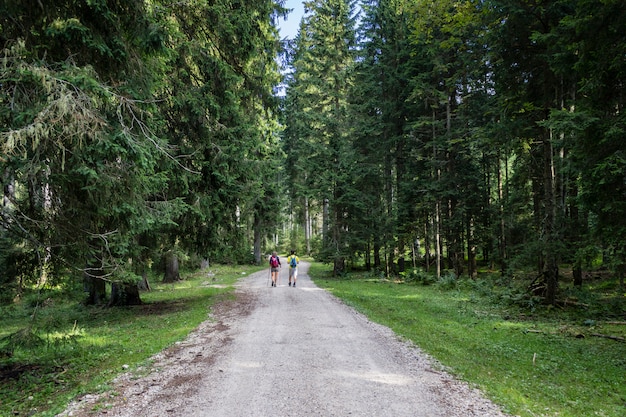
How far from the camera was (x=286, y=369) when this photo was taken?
5.43m

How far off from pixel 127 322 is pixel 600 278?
20606 mm

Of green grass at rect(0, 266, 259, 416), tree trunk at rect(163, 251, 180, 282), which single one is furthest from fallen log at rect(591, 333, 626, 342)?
tree trunk at rect(163, 251, 180, 282)

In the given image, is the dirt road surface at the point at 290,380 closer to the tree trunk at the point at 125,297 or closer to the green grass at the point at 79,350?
the green grass at the point at 79,350

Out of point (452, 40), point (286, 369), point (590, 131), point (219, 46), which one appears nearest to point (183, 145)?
point (219, 46)

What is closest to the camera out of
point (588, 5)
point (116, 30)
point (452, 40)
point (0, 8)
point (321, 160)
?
point (0, 8)

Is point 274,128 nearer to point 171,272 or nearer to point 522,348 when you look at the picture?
point 171,272

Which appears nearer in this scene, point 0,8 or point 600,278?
point 0,8

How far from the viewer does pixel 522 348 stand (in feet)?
23.2

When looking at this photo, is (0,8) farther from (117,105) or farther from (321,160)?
(321,160)

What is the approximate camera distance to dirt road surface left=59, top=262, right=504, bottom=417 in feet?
13.7

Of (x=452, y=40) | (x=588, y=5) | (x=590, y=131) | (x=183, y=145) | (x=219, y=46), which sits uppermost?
(x=452, y=40)

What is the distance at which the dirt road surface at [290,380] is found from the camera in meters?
4.18

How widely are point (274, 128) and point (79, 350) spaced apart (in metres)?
14.4

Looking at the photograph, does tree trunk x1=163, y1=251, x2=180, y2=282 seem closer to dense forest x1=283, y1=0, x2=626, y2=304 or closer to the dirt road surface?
dense forest x1=283, y1=0, x2=626, y2=304
